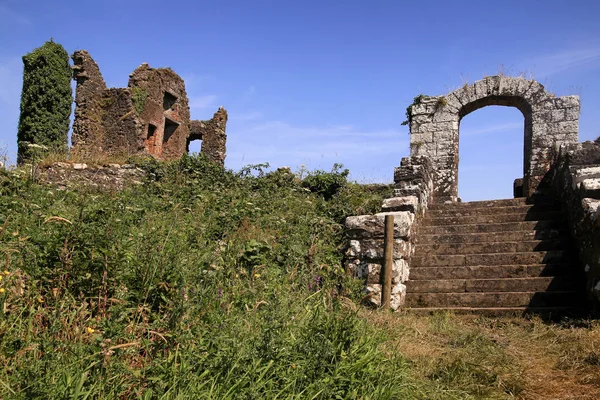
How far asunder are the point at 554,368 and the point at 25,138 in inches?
707

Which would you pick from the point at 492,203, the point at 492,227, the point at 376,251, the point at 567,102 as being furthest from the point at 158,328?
the point at 567,102

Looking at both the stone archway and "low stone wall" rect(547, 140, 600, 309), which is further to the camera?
the stone archway

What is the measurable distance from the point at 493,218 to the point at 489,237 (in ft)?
3.05

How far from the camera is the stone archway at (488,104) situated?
11.5 metres

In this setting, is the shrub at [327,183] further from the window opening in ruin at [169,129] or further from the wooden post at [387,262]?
the window opening in ruin at [169,129]

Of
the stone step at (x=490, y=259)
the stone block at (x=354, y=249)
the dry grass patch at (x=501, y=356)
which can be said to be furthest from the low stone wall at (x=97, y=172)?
the dry grass patch at (x=501, y=356)

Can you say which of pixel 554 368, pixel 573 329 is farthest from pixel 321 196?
pixel 554 368

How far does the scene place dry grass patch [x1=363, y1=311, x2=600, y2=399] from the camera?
3.90 meters

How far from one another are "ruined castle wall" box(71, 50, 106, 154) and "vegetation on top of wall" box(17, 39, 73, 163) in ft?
1.37

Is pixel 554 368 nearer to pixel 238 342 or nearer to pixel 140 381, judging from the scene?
pixel 238 342

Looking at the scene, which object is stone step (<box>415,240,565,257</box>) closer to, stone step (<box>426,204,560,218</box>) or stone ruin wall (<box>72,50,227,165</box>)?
stone step (<box>426,204,560,218</box>)

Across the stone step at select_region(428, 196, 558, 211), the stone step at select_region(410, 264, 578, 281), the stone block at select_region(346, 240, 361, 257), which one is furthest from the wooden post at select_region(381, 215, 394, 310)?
the stone step at select_region(428, 196, 558, 211)

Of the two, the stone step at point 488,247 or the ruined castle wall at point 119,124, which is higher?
the ruined castle wall at point 119,124

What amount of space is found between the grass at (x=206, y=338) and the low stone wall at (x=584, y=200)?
39.8 inches
